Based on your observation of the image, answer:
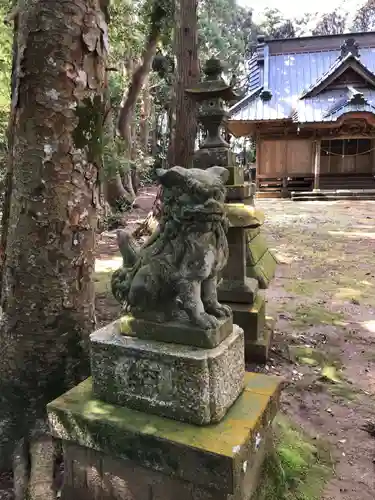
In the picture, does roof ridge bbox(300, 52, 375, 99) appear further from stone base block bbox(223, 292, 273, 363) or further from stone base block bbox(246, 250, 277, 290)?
stone base block bbox(223, 292, 273, 363)

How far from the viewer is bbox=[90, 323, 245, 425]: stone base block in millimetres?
2008

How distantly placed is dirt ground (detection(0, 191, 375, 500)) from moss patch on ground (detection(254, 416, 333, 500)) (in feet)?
Result: 0.26

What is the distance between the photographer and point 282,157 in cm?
1903

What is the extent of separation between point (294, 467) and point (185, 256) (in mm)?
1575

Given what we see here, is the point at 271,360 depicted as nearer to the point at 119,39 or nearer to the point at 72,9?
the point at 72,9

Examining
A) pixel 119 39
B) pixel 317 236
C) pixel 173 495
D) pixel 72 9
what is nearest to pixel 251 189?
pixel 72 9

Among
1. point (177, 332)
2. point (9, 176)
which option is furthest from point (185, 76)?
point (177, 332)

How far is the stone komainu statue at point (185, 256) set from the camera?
195 centimetres

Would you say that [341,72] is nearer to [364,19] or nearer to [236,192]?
[236,192]

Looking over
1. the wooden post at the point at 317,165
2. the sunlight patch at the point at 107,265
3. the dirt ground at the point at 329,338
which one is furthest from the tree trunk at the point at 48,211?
the wooden post at the point at 317,165

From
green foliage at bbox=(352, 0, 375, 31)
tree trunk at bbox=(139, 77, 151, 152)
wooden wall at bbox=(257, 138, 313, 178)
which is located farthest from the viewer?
green foliage at bbox=(352, 0, 375, 31)

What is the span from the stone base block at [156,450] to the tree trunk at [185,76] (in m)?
6.04

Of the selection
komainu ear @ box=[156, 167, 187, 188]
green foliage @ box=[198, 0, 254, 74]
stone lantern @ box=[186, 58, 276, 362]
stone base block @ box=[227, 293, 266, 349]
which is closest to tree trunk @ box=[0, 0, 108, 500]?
komainu ear @ box=[156, 167, 187, 188]

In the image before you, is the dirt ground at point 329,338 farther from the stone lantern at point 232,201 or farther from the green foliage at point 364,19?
the green foliage at point 364,19
